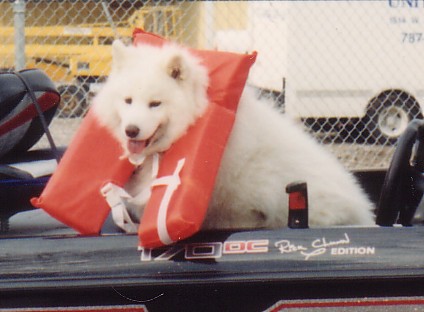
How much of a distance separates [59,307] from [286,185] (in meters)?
0.74

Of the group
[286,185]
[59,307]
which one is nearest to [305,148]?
[286,185]

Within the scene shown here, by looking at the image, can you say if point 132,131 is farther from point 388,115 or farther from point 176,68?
point 388,115

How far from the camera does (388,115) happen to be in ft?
26.9

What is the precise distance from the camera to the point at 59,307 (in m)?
1.89

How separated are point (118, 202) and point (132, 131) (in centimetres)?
22

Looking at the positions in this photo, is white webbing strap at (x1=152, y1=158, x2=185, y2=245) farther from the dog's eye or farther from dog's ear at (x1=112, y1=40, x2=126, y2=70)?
A: dog's ear at (x1=112, y1=40, x2=126, y2=70)

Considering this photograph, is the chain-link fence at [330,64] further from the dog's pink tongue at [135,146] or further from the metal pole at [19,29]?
the dog's pink tongue at [135,146]

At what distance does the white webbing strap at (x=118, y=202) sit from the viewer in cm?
205

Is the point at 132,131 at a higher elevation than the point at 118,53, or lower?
lower

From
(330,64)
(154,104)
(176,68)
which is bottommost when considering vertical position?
(330,64)

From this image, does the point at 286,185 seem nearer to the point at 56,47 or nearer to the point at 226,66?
the point at 226,66

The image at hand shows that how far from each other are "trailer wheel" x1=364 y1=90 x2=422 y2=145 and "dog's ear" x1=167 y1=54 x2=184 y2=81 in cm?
604
